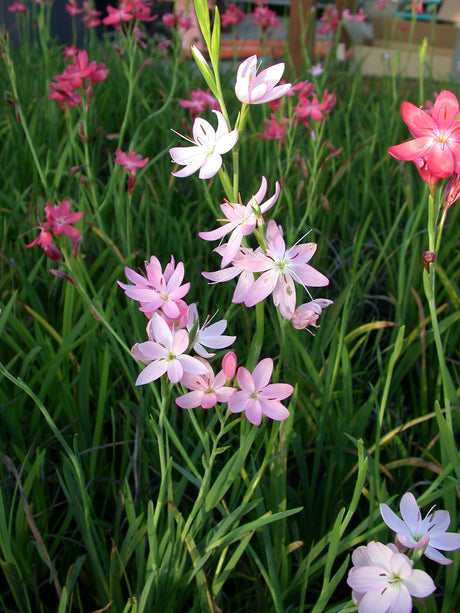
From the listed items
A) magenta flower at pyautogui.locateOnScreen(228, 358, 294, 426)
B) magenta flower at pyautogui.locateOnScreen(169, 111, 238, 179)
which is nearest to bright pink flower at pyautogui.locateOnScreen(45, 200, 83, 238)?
magenta flower at pyautogui.locateOnScreen(169, 111, 238, 179)

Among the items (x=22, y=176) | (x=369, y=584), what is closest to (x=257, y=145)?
(x=22, y=176)

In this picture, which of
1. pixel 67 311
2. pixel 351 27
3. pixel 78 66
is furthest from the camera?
pixel 351 27

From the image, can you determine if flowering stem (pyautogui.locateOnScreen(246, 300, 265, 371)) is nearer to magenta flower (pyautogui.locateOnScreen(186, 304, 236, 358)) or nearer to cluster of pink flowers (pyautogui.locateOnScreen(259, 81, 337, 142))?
magenta flower (pyautogui.locateOnScreen(186, 304, 236, 358))

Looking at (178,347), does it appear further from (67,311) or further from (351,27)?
(351,27)

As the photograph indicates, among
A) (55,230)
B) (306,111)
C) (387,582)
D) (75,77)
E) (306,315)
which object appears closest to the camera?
(387,582)

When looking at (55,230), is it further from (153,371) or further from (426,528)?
(426,528)

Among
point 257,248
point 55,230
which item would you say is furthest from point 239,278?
point 55,230
